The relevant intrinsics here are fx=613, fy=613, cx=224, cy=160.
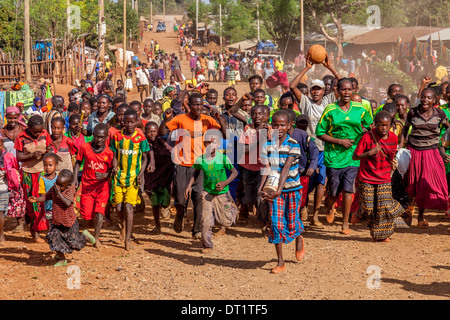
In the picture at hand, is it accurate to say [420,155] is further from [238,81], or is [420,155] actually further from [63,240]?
[238,81]

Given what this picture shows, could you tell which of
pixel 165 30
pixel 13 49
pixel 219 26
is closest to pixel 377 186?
pixel 13 49

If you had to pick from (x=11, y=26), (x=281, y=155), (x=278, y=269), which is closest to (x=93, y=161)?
(x=281, y=155)

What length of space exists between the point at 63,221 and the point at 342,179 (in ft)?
12.7

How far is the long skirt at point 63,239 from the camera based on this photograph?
719 cm

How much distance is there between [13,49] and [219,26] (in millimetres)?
38157

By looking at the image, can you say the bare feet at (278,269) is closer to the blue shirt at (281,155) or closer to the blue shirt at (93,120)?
the blue shirt at (281,155)

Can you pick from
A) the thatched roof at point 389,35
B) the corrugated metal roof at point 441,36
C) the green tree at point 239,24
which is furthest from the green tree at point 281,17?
the corrugated metal roof at point 441,36

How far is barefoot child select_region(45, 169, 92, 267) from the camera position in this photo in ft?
23.6

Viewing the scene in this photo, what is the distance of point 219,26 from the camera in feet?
224

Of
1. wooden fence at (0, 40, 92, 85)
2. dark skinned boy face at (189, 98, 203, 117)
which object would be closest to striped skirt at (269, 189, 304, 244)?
dark skinned boy face at (189, 98, 203, 117)

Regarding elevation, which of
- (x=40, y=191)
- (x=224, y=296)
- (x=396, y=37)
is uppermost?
(x=396, y=37)

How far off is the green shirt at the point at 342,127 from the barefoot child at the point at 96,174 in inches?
116

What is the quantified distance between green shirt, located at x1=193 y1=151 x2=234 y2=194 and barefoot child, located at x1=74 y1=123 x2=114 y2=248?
1.27 metres

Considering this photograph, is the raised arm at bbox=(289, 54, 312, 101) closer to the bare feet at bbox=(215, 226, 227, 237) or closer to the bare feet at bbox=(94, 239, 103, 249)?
the bare feet at bbox=(215, 226, 227, 237)
